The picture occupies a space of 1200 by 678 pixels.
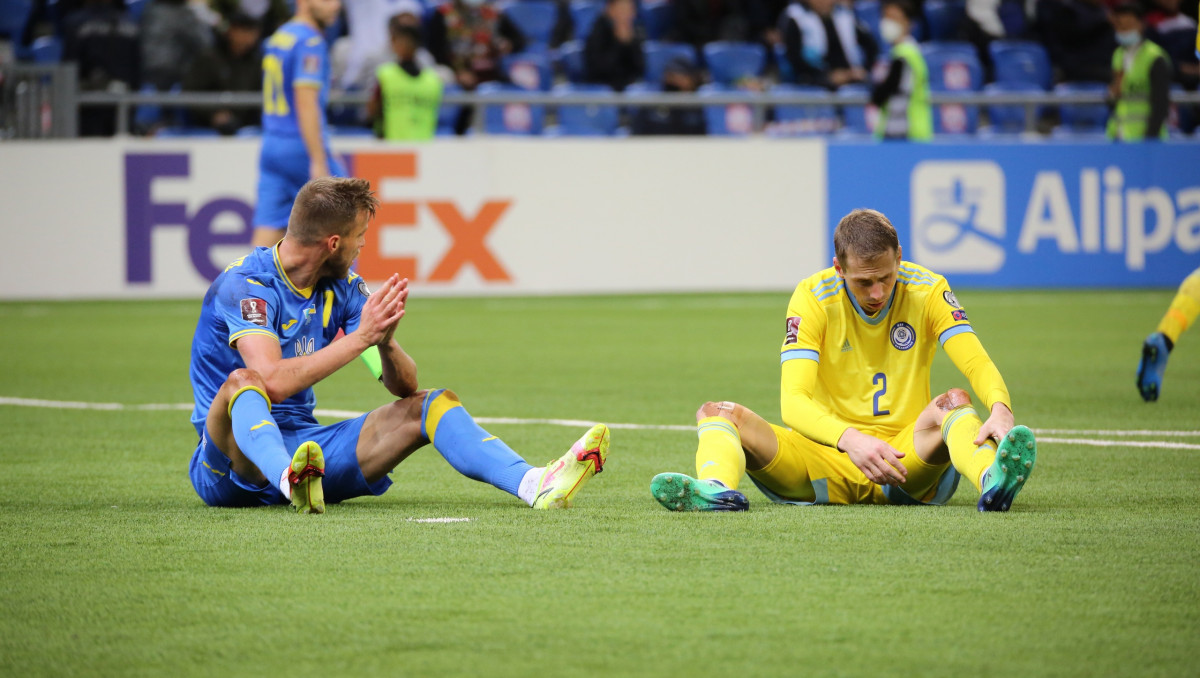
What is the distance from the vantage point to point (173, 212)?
14.9m

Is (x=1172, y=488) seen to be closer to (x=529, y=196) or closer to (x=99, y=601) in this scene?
(x=99, y=601)

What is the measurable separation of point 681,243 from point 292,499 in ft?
37.8

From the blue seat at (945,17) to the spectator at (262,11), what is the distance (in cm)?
853

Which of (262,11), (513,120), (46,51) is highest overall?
(262,11)

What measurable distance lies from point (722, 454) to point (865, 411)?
57 cm

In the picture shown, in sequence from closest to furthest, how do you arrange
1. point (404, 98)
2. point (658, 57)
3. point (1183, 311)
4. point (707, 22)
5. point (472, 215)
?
point (1183, 311) → point (472, 215) → point (404, 98) → point (658, 57) → point (707, 22)

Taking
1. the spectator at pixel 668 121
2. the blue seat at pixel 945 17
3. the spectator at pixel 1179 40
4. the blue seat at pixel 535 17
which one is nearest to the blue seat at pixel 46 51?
the blue seat at pixel 535 17

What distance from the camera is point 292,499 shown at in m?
4.81

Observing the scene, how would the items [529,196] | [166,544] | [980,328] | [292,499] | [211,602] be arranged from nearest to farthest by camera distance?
[211,602] → [166,544] → [292,499] → [980,328] → [529,196]

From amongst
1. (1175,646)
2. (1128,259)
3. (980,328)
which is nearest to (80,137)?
(980,328)

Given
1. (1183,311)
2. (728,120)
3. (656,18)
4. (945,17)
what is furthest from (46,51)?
(1183,311)

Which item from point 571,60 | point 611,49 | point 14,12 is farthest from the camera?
point 571,60

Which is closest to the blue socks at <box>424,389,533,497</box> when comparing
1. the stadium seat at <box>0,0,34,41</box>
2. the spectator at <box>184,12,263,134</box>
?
the spectator at <box>184,12,263,134</box>

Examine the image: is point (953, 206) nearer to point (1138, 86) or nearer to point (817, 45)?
point (1138, 86)
